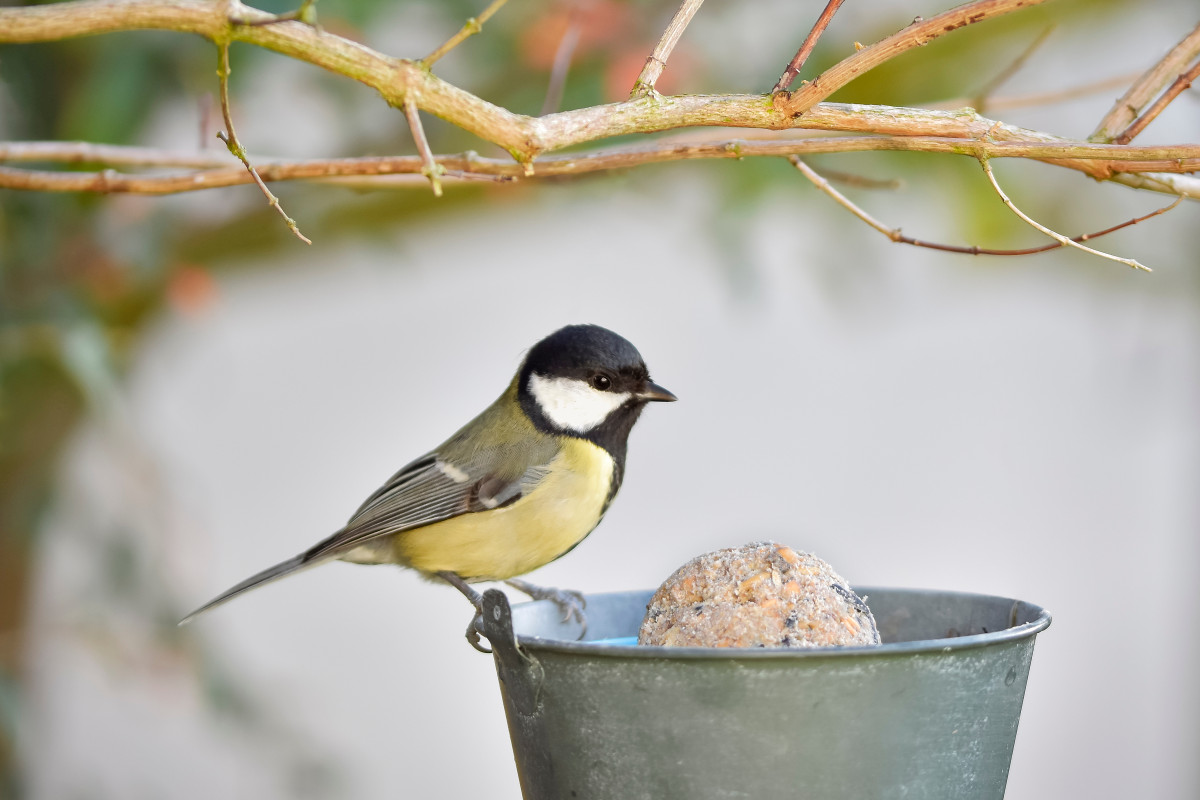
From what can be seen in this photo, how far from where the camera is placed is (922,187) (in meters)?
2.51

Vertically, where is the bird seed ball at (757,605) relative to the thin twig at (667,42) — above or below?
below

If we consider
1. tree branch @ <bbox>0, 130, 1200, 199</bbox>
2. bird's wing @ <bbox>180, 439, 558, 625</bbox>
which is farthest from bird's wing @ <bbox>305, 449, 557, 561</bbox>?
tree branch @ <bbox>0, 130, 1200, 199</bbox>

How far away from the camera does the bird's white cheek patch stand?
178 cm

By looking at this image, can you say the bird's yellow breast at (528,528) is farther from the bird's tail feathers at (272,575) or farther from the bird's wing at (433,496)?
the bird's tail feathers at (272,575)

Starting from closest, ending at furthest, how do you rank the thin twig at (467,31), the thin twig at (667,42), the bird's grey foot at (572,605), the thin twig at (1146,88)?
the thin twig at (467,31) < the thin twig at (667,42) < the thin twig at (1146,88) < the bird's grey foot at (572,605)

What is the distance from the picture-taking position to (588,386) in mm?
1774

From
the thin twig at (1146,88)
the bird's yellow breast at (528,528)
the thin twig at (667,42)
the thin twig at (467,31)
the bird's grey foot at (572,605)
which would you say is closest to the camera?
the thin twig at (467,31)

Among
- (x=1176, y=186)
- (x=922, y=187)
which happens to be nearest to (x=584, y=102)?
(x=922, y=187)

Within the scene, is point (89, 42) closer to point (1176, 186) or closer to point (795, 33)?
point (795, 33)

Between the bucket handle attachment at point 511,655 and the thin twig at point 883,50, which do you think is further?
the bucket handle attachment at point 511,655

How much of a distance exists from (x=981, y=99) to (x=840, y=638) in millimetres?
786

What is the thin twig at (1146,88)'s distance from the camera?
1.14 m

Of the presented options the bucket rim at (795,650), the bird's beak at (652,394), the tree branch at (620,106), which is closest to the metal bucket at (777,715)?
the bucket rim at (795,650)

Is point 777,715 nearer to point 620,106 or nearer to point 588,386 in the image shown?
point 620,106
